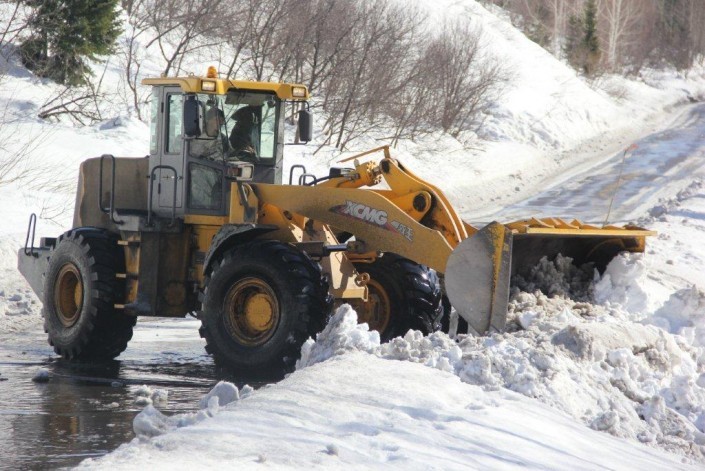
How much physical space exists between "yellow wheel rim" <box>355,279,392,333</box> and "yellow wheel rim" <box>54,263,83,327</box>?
107 inches

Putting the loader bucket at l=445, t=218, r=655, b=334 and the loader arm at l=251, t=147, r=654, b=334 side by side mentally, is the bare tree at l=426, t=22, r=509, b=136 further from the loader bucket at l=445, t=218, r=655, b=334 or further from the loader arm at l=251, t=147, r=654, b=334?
the loader bucket at l=445, t=218, r=655, b=334

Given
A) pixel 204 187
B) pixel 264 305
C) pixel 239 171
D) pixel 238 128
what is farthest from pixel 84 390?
pixel 238 128

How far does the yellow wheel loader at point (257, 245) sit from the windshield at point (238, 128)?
0.01 meters

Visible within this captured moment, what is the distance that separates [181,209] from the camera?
34.1 feet

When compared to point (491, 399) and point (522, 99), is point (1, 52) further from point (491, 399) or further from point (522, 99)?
point (522, 99)

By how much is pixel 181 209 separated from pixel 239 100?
113 centimetres

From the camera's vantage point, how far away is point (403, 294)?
10.1m

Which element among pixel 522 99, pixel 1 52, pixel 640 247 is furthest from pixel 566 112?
pixel 640 247

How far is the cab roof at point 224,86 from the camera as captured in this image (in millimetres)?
9922

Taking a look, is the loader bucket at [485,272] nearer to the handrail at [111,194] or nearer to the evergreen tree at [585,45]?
the handrail at [111,194]

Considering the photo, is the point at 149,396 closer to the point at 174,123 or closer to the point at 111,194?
the point at 111,194

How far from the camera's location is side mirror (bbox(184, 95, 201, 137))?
959 cm

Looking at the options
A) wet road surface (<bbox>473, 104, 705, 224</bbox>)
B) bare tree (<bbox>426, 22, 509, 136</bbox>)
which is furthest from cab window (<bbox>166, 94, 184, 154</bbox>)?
bare tree (<bbox>426, 22, 509, 136</bbox>)

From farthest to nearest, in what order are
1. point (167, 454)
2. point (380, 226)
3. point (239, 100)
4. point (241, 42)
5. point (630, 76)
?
point (630, 76)
point (241, 42)
point (239, 100)
point (380, 226)
point (167, 454)
